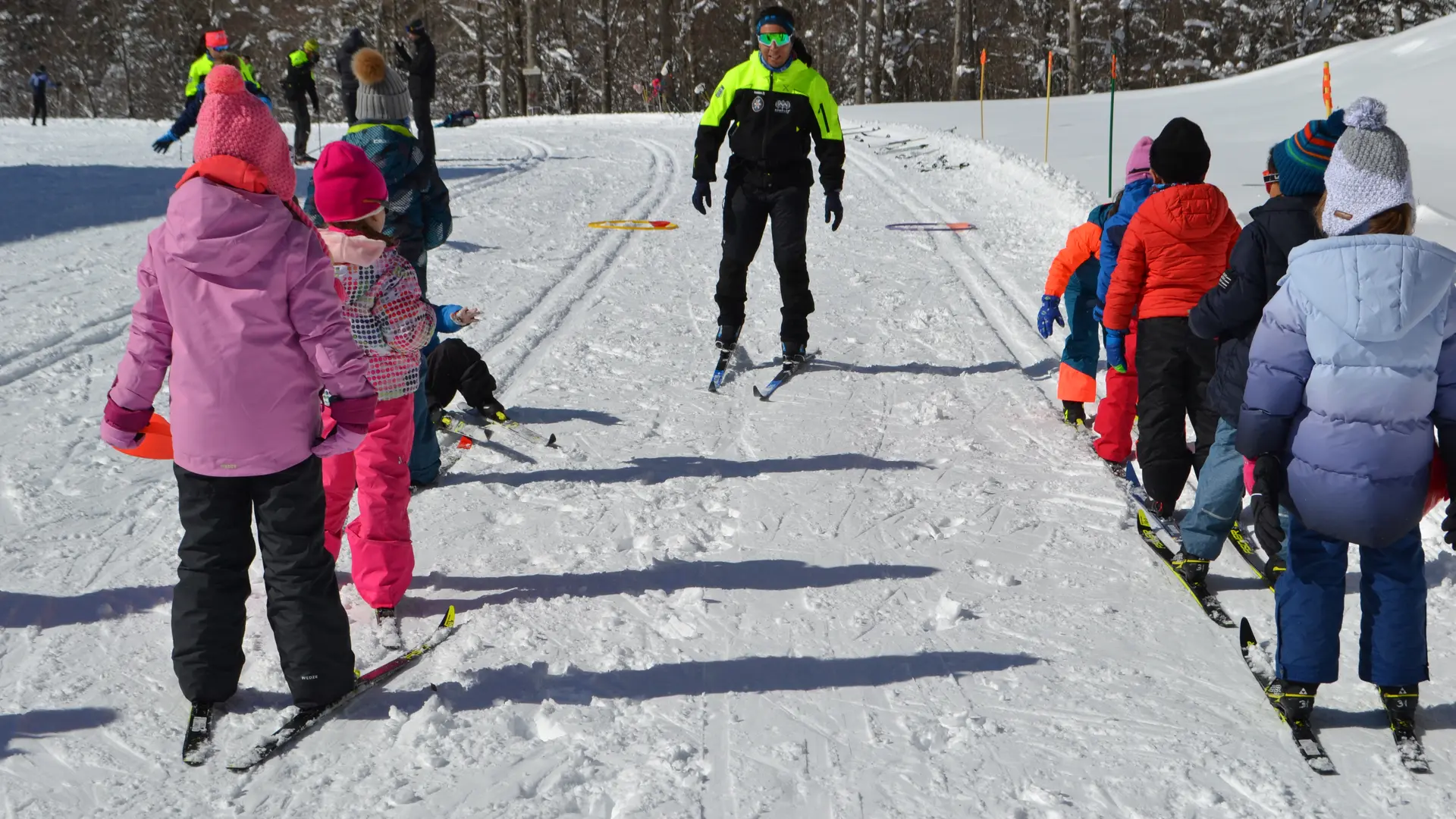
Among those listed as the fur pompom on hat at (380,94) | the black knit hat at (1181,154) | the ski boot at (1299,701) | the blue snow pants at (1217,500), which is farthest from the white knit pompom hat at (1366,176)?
the fur pompom on hat at (380,94)

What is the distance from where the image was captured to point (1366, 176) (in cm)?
291

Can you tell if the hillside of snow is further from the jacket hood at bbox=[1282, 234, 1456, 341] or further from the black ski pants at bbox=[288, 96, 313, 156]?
the black ski pants at bbox=[288, 96, 313, 156]

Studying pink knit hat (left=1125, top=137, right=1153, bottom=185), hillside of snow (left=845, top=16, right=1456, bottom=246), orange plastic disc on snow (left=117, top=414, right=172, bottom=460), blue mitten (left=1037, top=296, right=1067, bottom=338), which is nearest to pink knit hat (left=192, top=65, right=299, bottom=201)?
orange plastic disc on snow (left=117, top=414, right=172, bottom=460)

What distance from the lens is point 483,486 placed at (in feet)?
16.6

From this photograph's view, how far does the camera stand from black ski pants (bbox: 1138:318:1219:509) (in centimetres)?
445

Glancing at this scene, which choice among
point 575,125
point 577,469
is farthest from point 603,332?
point 575,125

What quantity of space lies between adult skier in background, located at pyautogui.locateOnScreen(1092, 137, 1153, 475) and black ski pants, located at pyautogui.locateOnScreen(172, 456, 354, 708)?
126 inches

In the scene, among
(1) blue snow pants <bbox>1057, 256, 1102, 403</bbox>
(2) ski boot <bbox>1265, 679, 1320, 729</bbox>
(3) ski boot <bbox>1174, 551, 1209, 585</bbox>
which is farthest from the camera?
(1) blue snow pants <bbox>1057, 256, 1102, 403</bbox>

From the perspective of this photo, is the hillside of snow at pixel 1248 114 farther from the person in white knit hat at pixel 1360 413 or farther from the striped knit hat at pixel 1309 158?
the person in white knit hat at pixel 1360 413

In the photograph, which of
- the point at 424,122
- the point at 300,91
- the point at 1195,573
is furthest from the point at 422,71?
the point at 1195,573

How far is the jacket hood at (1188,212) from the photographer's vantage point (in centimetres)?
447

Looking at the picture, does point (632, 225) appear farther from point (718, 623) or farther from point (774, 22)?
point (718, 623)

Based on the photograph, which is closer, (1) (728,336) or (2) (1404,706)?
(2) (1404,706)

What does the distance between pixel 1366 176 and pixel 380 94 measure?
149 inches
